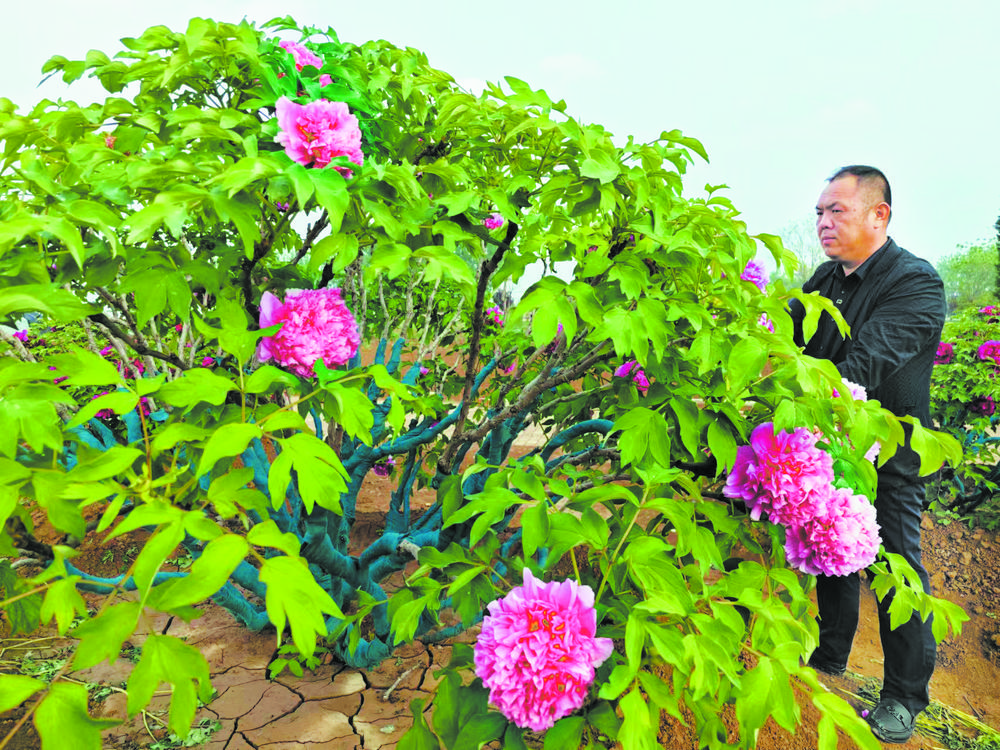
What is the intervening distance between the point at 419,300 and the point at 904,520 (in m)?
3.30

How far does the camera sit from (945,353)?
514cm

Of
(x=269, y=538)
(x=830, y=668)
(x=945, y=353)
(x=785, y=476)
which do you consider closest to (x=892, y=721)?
(x=830, y=668)

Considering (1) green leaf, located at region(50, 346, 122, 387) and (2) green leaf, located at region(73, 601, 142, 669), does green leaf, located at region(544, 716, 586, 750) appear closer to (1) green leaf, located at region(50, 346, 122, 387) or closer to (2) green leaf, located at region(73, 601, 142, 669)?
(2) green leaf, located at region(73, 601, 142, 669)

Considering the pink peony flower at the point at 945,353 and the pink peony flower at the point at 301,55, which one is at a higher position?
the pink peony flower at the point at 301,55

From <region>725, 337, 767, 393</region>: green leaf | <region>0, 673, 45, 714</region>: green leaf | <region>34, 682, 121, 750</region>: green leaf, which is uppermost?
<region>725, 337, 767, 393</region>: green leaf

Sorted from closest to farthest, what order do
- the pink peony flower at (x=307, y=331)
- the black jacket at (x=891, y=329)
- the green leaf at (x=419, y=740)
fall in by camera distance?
the green leaf at (x=419, y=740) < the pink peony flower at (x=307, y=331) < the black jacket at (x=891, y=329)

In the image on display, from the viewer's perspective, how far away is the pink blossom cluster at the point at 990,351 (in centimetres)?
471

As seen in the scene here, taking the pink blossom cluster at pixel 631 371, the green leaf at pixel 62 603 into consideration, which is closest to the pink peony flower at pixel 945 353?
the pink blossom cluster at pixel 631 371

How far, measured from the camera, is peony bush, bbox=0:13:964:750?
3.15 ft

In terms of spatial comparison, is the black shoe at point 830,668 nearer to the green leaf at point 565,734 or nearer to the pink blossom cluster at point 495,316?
the green leaf at point 565,734

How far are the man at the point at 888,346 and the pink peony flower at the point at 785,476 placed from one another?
44.1 inches

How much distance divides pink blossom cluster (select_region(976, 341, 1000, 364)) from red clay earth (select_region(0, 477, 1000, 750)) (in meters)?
2.30

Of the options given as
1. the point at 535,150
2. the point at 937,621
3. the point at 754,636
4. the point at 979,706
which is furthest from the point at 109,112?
the point at 979,706

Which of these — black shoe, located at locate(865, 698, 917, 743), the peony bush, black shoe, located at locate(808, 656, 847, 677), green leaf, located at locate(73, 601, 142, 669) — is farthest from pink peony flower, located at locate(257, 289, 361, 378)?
black shoe, located at locate(808, 656, 847, 677)
